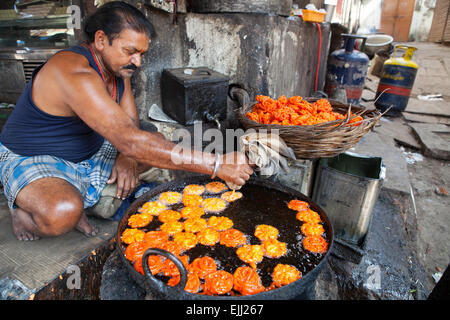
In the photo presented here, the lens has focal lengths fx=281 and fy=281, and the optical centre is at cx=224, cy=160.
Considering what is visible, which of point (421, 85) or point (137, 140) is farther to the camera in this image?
point (421, 85)

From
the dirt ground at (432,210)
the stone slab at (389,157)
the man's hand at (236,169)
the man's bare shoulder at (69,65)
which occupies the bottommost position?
the dirt ground at (432,210)

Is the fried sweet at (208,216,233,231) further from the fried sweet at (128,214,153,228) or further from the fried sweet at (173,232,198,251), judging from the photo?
the fried sweet at (128,214,153,228)

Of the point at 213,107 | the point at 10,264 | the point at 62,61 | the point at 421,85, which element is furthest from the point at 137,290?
the point at 421,85

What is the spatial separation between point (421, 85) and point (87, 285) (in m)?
12.3

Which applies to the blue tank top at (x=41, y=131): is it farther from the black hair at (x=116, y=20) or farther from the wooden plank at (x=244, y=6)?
the wooden plank at (x=244, y=6)

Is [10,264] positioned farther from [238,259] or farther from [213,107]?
[213,107]

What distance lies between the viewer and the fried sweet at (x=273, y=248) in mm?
1746

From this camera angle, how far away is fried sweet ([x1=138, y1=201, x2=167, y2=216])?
6.78 feet

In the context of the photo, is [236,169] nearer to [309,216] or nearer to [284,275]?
[309,216]

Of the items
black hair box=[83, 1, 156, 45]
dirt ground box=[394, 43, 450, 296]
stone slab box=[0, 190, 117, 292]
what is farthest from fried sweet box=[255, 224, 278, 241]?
dirt ground box=[394, 43, 450, 296]

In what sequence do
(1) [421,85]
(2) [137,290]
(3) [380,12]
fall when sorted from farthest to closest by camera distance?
(3) [380,12], (1) [421,85], (2) [137,290]

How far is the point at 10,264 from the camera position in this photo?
2.15m

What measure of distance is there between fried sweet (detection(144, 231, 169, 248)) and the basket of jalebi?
1.11m

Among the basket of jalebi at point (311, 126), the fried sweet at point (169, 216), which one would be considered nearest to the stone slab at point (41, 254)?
the fried sweet at point (169, 216)
